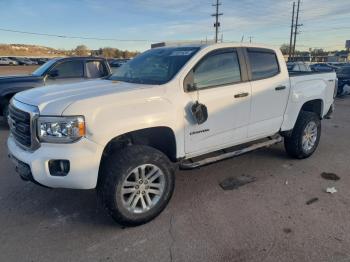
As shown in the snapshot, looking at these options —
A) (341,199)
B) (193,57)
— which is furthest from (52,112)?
(341,199)

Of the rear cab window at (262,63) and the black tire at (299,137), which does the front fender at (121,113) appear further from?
the black tire at (299,137)

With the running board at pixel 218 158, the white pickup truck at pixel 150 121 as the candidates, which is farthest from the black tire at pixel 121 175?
the running board at pixel 218 158

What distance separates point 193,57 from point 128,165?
1502 mm

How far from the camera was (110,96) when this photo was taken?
305cm

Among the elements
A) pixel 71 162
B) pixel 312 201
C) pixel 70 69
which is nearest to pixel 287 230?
pixel 312 201

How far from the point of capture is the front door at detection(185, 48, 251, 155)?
3.62m

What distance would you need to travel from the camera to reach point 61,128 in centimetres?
285

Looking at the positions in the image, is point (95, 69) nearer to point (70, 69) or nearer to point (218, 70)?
point (70, 69)

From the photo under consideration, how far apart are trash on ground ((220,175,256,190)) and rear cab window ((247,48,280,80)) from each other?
145cm

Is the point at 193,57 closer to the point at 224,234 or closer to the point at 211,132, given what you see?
the point at 211,132

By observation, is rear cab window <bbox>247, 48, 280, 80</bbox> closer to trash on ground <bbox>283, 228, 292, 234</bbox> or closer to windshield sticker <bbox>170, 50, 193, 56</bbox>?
windshield sticker <bbox>170, 50, 193, 56</bbox>

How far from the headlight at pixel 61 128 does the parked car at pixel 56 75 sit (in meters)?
5.30

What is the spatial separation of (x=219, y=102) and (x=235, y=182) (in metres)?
1.30

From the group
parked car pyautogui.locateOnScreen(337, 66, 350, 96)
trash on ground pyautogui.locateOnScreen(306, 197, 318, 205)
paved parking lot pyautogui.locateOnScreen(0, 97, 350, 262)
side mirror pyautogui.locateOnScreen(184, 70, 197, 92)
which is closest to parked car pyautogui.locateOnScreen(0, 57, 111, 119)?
paved parking lot pyautogui.locateOnScreen(0, 97, 350, 262)
